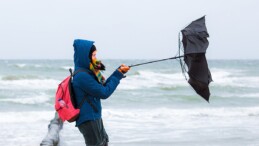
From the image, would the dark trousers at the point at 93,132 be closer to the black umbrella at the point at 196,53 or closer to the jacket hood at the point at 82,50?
the jacket hood at the point at 82,50

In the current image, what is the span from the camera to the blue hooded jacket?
3811 millimetres

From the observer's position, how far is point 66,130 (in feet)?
30.5

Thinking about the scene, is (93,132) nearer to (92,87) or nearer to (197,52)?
(92,87)

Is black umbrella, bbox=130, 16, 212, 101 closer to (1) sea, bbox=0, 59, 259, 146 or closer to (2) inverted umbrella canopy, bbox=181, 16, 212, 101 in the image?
(2) inverted umbrella canopy, bbox=181, 16, 212, 101

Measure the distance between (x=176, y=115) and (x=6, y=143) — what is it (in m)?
5.80

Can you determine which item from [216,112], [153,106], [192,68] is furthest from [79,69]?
[153,106]

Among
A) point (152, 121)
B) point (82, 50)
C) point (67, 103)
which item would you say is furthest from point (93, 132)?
point (152, 121)

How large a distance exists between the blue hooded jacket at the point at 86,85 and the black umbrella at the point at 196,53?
0.57m

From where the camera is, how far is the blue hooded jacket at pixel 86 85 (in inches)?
150

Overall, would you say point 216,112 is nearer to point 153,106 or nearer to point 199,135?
point 153,106

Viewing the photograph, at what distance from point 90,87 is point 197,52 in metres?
0.87

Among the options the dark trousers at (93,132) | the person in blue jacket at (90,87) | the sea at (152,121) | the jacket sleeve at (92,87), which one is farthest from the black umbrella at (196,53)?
the sea at (152,121)

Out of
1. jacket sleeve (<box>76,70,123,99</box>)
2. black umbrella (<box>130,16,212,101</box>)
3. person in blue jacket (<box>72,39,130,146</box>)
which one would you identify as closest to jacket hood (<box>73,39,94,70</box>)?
person in blue jacket (<box>72,39,130,146</box>)

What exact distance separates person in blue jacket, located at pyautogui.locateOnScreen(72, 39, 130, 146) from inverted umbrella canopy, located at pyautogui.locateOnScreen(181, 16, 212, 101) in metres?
0.51
